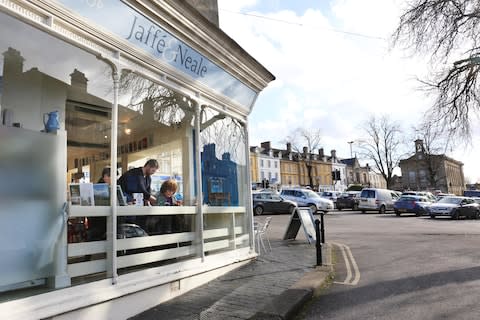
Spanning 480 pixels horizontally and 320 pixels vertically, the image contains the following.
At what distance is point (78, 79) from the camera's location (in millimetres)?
4750

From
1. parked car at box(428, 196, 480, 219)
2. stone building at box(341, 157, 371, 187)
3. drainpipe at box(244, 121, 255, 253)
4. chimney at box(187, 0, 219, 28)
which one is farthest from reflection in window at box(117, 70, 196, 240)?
stone building at box(341, 157, 371, 187)

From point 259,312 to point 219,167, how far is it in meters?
3.64

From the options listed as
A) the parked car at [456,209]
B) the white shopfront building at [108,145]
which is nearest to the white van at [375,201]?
the parked car at [456,209]

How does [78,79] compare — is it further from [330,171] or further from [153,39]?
[330,171]

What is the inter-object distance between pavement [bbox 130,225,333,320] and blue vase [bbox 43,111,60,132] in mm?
2520

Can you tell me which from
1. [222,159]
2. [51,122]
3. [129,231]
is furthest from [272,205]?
[51,122]

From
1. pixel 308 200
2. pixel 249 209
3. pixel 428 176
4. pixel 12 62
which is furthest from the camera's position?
pixel 428 176

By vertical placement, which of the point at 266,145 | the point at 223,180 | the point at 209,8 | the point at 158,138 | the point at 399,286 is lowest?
the point at 399,286

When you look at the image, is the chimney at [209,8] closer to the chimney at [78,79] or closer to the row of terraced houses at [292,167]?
the chimney at [78,79]

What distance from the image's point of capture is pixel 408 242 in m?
11.2

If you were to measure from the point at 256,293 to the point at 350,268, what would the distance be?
306cm

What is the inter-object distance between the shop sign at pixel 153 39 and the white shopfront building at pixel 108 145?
2cm

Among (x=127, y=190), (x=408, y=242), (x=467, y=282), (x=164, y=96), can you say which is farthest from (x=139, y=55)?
(x=408, y=242)

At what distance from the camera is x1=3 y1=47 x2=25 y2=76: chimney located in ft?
12.6
